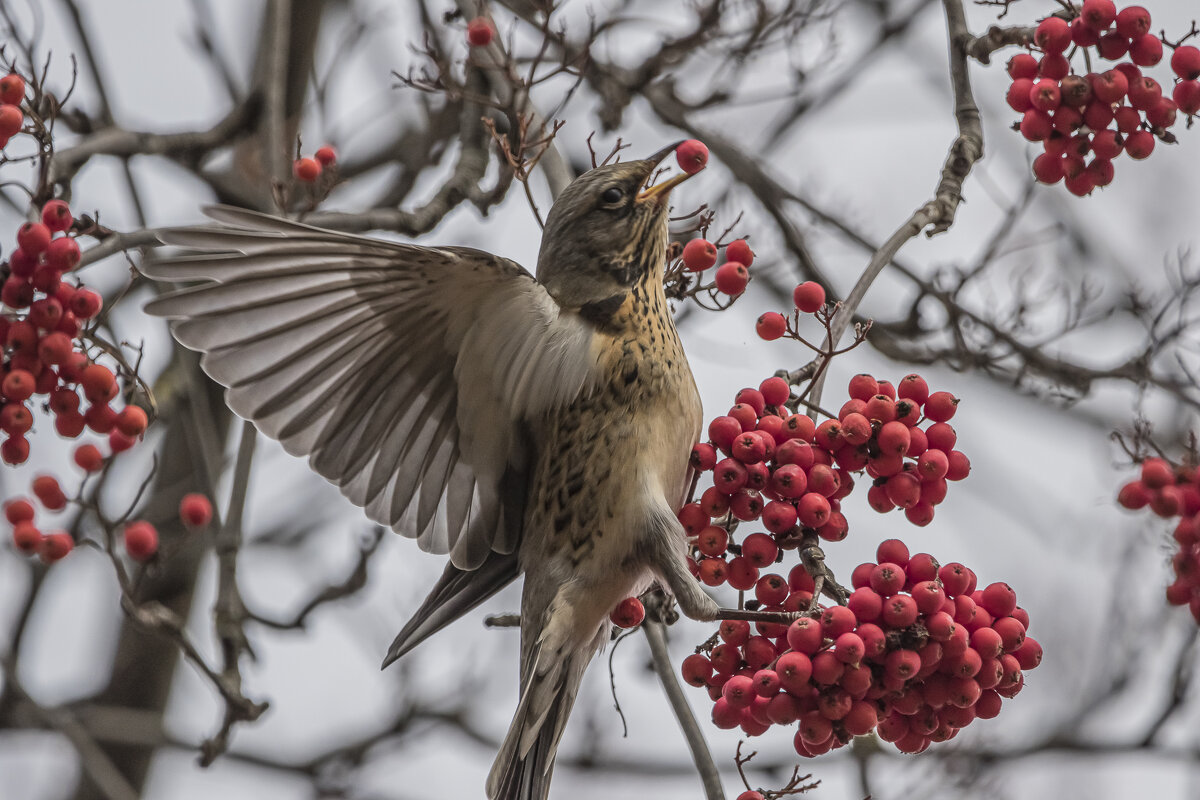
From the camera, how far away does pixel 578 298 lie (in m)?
3.93

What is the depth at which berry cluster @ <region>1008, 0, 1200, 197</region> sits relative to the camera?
295cm

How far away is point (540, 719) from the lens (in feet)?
12.0

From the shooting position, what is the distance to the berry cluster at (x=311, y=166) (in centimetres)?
405

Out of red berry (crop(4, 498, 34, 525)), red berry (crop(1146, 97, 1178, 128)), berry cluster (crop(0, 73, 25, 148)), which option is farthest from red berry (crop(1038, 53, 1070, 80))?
red berry (crop(4, 498, 34, 525))

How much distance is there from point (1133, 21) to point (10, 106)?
2.65m

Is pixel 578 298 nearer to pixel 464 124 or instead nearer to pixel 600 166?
pixel 600 166

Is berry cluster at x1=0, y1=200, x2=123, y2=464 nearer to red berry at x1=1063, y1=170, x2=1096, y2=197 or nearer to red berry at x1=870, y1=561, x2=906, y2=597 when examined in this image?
red berry at x1=870, y1=561, x2=906, y2=597

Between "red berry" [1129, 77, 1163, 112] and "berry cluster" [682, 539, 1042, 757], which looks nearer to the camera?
"berry cluster" [682, 539, 1042, 757]

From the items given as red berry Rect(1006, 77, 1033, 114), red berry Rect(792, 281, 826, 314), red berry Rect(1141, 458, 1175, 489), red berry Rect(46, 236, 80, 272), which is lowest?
red berry Rect(1141, 458, 1175, 489)

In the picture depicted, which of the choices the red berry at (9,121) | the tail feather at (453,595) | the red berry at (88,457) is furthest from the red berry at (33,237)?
the tail feather at (453,595)

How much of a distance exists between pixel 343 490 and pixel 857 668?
70.4 inches

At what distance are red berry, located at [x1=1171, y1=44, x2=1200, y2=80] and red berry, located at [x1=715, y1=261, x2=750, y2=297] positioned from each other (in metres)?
1.13

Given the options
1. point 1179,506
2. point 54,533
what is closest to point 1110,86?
point 1179,506

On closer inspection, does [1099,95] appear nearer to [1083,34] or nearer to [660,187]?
[1083,34]
